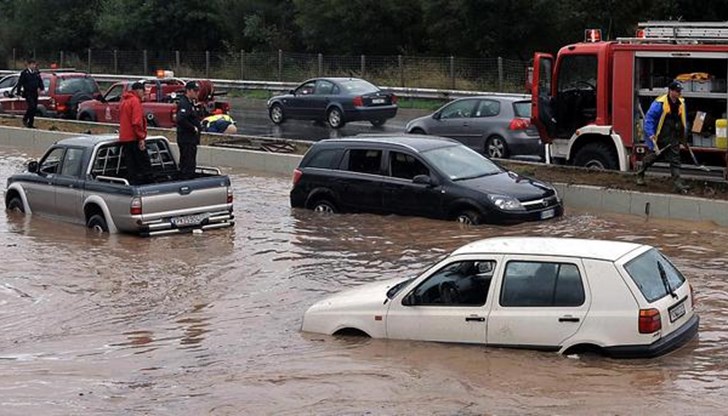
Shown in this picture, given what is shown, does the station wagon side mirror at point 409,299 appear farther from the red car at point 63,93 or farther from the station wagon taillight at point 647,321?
the red car at point 63,93

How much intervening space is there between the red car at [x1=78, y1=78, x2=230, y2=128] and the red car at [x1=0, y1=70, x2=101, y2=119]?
4.26 ft

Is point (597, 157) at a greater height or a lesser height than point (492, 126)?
lesser

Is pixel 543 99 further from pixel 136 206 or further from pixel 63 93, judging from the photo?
pixel 63 93

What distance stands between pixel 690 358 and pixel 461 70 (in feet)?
107

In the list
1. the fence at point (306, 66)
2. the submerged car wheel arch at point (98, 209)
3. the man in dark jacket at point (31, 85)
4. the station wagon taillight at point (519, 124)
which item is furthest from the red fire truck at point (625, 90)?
the fence at point (306, 66)

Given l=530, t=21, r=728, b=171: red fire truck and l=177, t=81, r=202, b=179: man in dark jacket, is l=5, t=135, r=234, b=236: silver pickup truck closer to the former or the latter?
l=177, t=81, r=202, b=179: man in dark jacket

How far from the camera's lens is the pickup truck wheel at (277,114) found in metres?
36.8

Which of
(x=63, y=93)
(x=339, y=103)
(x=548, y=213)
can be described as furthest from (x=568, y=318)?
(x=63, y=93)

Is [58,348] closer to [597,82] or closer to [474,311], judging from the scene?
[474,311]

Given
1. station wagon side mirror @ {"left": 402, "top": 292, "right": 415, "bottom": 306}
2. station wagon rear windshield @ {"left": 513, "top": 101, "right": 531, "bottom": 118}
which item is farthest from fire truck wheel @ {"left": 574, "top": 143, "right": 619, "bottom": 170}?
station wagon side mirror @ {"left": 402, "top": 292, "right": 415, "bottom": 306}

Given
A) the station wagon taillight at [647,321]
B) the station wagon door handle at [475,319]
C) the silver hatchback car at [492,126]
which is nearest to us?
the station wagon taillight at [647,321]

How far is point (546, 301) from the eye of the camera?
10352 mm

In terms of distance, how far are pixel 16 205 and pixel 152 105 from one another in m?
12.2

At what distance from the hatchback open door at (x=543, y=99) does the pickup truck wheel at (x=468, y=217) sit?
445 cm
